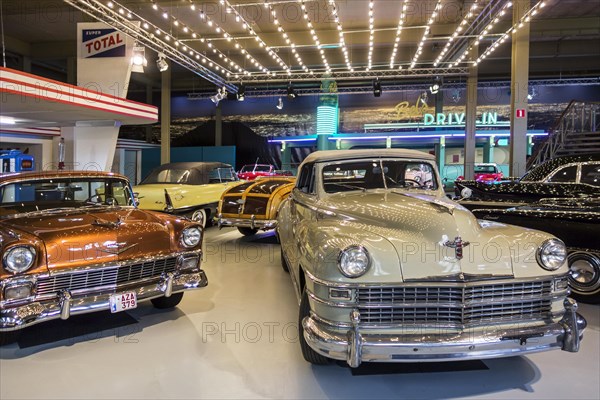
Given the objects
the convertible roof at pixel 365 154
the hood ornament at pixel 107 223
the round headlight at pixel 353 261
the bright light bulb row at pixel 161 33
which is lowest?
the round headlight at pixel 353 261

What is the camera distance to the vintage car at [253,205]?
7.29 m

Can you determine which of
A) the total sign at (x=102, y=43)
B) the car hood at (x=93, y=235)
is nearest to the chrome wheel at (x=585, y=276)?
the car hood at (x=93, y=235)

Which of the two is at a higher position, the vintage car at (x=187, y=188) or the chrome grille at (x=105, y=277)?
the vintage car at (x=187, y=188)

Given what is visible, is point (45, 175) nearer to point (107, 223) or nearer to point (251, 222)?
point (107, 223)

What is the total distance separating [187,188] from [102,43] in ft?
18.0

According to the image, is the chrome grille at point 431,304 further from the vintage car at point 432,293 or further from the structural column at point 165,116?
the structural column at point 165,116

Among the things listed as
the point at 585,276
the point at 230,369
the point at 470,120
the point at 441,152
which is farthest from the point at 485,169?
the point at 230,369

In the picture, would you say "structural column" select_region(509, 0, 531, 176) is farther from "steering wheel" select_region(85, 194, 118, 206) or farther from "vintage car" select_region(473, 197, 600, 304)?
"steering wheel" select_region(85, 194, 118, 206)

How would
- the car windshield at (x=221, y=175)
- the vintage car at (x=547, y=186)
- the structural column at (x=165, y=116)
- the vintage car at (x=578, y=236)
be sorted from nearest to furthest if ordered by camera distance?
the vintage car at (x=578, y=236), the vintage car at (x=547, y=186), the car windshield at (x=221, y=175), the structural column at (x=165, y=116)

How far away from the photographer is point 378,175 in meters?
4.33

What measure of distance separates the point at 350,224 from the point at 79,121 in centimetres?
1019

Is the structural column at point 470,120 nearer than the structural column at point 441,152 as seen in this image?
Yes

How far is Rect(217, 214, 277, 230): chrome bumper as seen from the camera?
23.7 feet

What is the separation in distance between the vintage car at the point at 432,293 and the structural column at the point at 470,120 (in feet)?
46.2
